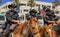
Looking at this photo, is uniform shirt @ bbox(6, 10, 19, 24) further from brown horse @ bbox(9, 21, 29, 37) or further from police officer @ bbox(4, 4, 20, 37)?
brown horse @ bbox(9, 21, 29, 37)

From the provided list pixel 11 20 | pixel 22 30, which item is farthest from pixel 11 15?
pixel 22 30

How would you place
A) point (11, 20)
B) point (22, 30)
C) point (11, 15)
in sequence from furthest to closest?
1. point (11, 15)
2. point (11, 20)
3. point (22, 30)

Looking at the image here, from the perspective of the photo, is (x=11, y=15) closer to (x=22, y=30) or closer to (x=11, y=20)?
(x=11, y=20)

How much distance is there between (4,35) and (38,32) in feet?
7.34

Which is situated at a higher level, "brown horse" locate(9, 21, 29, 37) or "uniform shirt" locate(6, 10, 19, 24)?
"uniform shirt" locate(6, 10, 19, 24)

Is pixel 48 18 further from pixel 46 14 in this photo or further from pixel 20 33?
pixel 20 33

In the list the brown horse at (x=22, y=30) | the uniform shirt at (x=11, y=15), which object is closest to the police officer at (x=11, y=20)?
the uniform shirt at (x=11, y=15)

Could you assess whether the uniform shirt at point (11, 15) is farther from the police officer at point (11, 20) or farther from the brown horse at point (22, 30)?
the brown horse at point (22, 30)

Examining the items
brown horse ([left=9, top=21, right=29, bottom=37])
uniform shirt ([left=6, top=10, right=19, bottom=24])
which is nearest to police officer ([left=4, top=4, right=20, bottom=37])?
uniform shirt ([left=6, top=10, right=19, bottom=24])

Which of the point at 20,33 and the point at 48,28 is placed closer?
the point at 48,28

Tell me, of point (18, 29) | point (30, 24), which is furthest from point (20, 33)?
point (30, 24)

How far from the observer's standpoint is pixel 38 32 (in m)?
9.33

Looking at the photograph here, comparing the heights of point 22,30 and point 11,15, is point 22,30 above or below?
below

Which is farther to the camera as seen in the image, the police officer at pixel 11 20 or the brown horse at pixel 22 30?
the police officer at pixel 11 20
